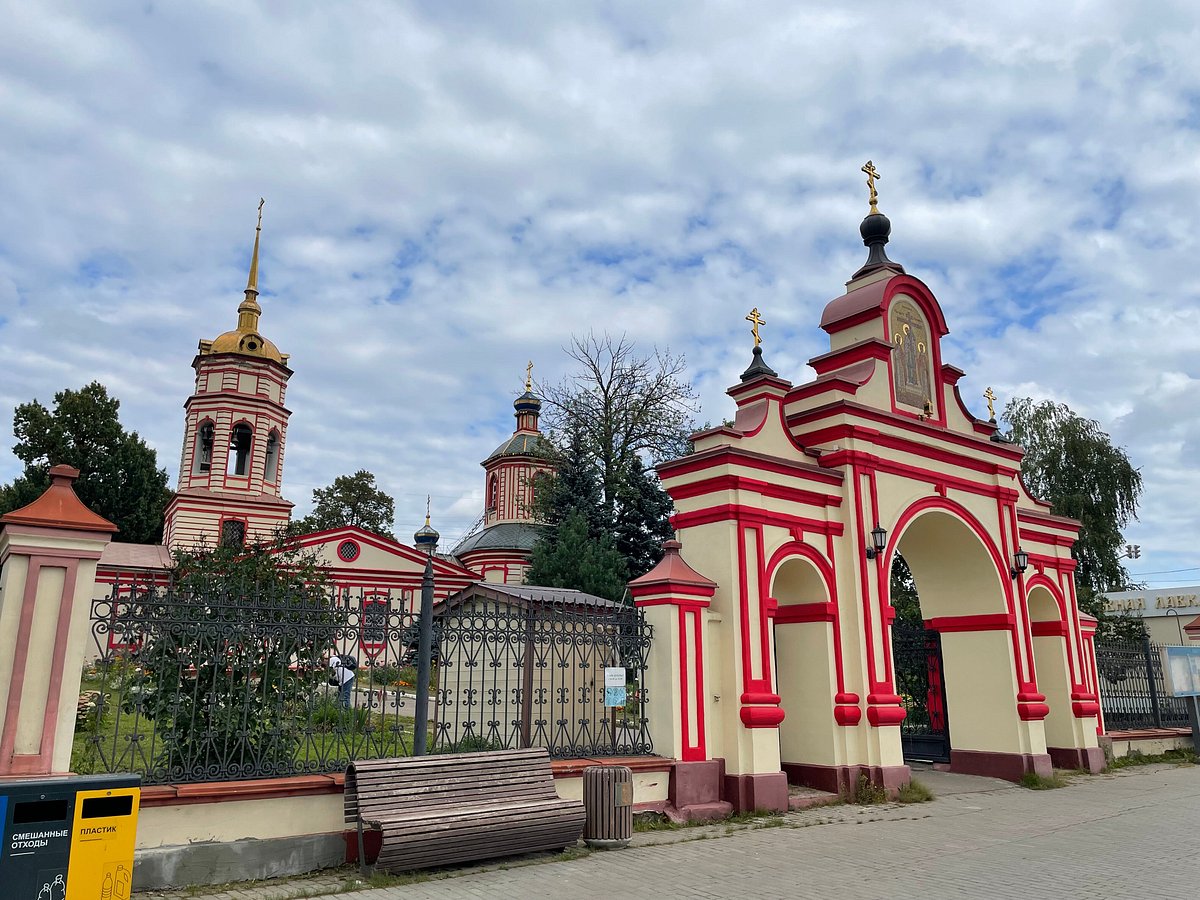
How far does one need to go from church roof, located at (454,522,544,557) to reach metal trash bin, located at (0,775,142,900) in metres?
35.1

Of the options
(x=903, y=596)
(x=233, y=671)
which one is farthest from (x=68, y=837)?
(x=903, y=596)

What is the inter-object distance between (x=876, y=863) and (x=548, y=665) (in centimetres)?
510

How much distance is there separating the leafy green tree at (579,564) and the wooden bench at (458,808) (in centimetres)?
1693

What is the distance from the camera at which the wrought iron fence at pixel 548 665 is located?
9.30 meters

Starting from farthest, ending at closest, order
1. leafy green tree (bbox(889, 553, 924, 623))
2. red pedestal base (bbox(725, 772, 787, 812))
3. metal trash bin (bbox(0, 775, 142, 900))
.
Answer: leafy green tree (bbox(889, 553, 924, 623))
red pedestal base (bbox(725, 772, 787, 812))
metal trash bin (bbox(0, 775, 142, 900))

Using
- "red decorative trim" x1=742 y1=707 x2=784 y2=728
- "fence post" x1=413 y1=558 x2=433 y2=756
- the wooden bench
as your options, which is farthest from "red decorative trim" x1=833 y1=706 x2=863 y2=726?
"fence post" x1=413 y1=558 x2=433 y2=756

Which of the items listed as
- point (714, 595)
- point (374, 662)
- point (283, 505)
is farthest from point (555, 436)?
point (374, 662)

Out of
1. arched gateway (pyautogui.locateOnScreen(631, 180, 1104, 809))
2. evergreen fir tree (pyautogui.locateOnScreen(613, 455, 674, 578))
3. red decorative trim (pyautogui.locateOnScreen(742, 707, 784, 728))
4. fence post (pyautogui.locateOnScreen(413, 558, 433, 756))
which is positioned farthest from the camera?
evergreen fir tree (pyautogui.locateOnScreen(613, 455, 674, 578))

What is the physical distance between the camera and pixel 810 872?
7910 mm

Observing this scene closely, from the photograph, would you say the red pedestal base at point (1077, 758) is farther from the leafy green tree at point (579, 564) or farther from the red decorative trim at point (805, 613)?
the leafy green tree at point (579, 564)

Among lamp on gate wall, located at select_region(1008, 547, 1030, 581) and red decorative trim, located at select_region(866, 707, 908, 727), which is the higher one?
lamp on gate wall, located at select_region(1008, 547, 1030, 581)

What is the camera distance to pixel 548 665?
1214cm

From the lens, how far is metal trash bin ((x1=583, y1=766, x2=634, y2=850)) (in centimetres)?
884

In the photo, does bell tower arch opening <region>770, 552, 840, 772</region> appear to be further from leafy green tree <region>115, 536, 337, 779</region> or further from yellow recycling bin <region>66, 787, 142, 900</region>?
yellow recycling bin <region>66, 787, 142, 900</region>
